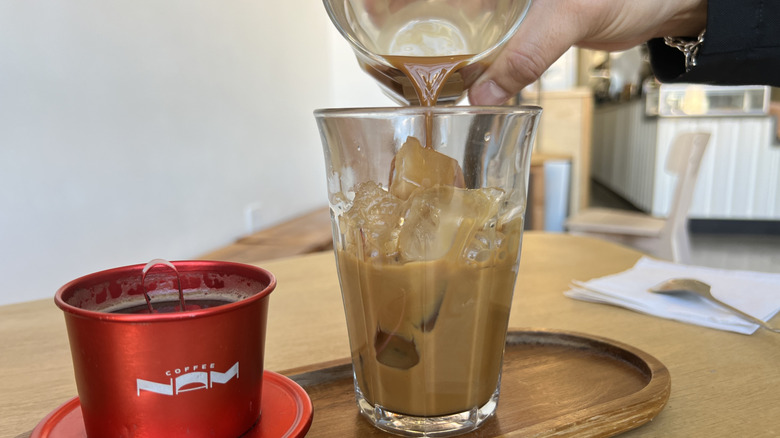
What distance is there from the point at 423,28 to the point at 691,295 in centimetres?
47

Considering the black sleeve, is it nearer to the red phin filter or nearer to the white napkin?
the white napkin

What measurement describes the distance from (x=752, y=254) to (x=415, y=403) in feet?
12.6

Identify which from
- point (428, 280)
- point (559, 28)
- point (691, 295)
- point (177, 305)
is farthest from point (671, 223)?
point (177, 305)

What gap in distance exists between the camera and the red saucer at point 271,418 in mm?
371

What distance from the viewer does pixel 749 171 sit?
4.05 metres

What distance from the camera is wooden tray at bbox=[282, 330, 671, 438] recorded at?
0.40 m

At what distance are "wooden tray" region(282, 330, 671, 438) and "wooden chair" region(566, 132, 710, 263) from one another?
1949 mm

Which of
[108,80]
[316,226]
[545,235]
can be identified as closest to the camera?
[545,235]

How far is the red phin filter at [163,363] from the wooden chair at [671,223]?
224 cm

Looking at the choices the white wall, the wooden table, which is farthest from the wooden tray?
the white wall

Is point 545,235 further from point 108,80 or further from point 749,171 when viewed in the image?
point 749,171

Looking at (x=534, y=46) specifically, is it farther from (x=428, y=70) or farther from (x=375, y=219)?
(x=375, y=219)

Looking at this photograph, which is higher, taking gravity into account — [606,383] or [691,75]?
[691,75]

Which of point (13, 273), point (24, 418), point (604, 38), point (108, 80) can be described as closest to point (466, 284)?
point (24, 418)
